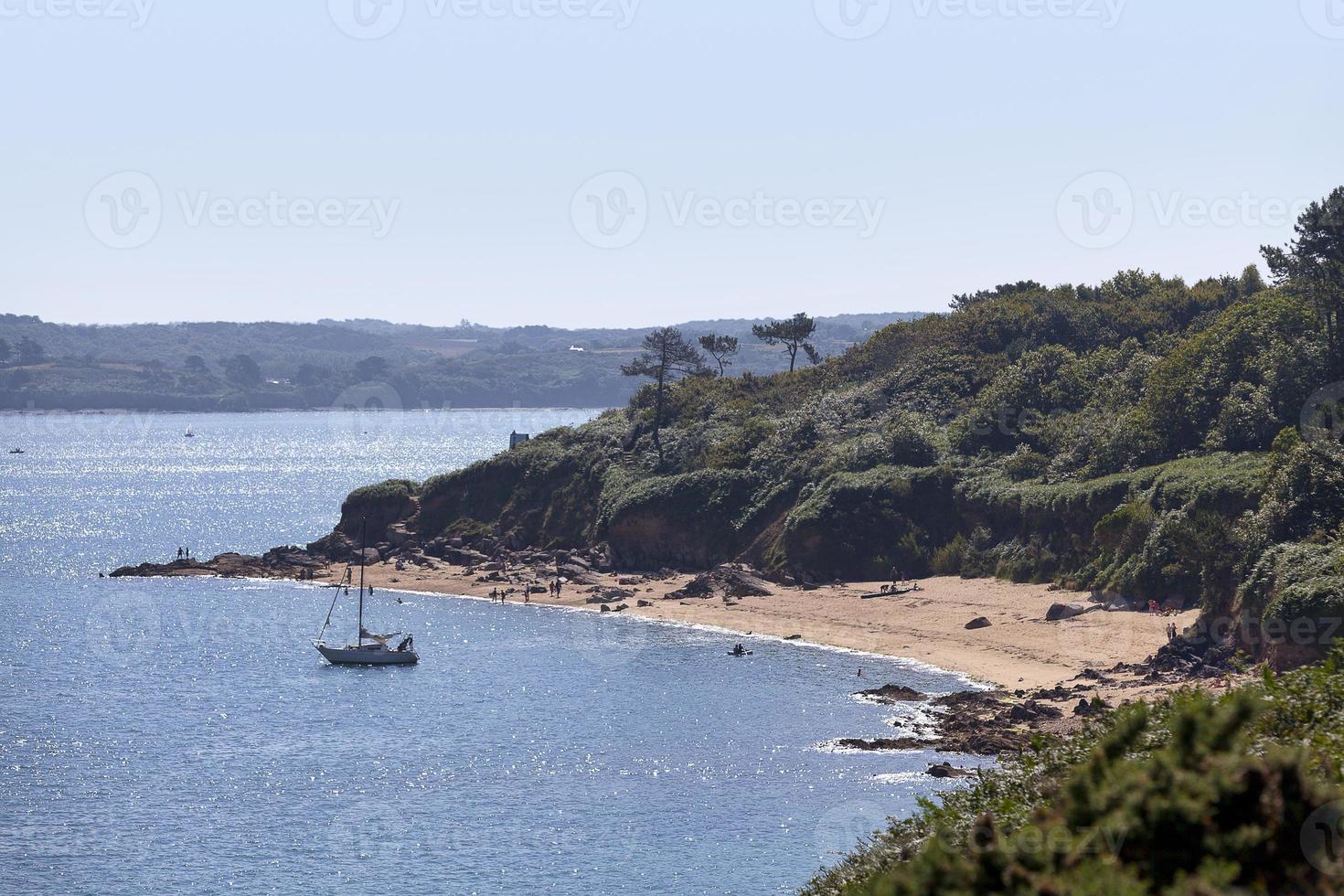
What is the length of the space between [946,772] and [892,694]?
11758 millimetres

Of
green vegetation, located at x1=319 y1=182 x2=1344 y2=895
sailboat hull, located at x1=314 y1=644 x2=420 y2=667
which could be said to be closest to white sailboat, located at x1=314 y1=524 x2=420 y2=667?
sailboat hull, located at x1=314 y1=644 x2=420 y2=667

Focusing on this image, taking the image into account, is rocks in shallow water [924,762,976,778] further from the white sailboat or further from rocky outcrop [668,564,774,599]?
rocky outcrop [668,564,774,599]

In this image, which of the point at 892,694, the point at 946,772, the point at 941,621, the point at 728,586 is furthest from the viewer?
the point at 728,586

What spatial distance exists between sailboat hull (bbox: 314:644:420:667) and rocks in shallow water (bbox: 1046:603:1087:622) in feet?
96.6

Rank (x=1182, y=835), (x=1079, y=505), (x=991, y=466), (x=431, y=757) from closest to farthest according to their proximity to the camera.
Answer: (x=1182, y=835) < (x=431, y=757) < (x=1079, y=505) < (x=991, y=466)

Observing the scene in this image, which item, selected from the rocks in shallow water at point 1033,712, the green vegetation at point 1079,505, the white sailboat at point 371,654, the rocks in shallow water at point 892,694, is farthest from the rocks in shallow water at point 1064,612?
the white sailboat at point 371,654

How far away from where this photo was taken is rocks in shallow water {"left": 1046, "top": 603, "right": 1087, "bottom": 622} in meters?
65.1

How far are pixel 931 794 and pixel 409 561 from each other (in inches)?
2319

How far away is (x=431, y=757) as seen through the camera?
49875mm

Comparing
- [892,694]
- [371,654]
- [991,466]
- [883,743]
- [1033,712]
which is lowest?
[371,654]

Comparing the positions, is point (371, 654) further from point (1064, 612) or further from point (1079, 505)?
point (1079, 505)

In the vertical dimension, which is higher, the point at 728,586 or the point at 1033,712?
the point at 728,586

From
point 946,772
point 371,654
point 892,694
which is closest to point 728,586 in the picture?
point 371,654

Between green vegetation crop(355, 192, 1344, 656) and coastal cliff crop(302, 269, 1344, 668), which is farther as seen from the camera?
green vegetation crop(355, 192, 1344, 656)
